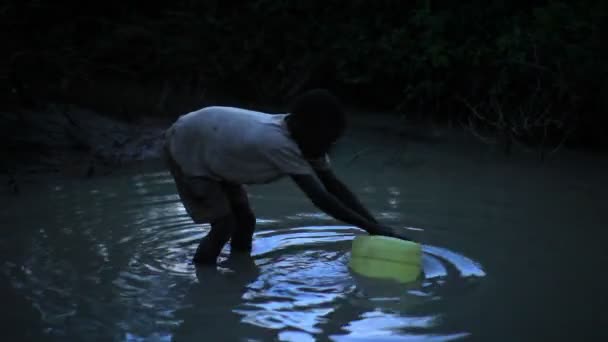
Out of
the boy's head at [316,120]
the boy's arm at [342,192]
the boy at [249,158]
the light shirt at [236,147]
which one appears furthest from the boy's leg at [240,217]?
the boy's head at [316,120]

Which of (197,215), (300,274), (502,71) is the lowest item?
(300,274)

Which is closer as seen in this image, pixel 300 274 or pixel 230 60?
pixel 300 274

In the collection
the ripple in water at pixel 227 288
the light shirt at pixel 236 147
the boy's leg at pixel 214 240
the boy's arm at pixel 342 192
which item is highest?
the light shirt at pixel 236 147

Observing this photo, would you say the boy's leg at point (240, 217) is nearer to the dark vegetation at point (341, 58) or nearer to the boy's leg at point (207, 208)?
the boy's leg at point (207, 208)

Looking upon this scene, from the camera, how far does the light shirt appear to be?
13.4 ft

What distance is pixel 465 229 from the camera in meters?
5.54

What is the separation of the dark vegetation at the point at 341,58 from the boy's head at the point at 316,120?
3989 mm

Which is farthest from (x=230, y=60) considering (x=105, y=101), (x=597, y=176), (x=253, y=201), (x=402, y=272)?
(x=402, y=272)

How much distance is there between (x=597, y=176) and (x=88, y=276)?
5053mm

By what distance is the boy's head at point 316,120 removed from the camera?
4.02m

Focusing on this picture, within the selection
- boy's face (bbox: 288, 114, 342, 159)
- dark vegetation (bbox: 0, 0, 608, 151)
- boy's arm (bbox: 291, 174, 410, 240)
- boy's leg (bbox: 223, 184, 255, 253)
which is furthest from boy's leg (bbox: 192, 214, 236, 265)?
dark vegetation (bbox: 0, 0, 608, 151)

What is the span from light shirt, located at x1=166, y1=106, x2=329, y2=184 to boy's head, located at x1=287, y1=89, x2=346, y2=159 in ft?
0.24

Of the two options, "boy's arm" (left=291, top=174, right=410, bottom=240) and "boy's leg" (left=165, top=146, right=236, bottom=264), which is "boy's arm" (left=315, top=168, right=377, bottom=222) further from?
"boy's leg" (left=165, top=146, right=236, bottom=264)

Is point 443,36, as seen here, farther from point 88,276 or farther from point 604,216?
point 88,276
